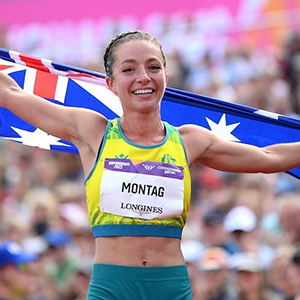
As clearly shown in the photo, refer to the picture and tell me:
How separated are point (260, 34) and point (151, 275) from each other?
8.71m

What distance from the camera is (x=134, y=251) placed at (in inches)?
172

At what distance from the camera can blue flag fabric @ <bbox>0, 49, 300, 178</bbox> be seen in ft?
18.7

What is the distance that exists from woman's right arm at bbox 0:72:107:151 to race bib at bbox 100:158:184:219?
0.24m

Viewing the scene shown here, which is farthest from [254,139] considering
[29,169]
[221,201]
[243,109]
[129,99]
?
[29,169]

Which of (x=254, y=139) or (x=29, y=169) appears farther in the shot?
(x=29, y=169)

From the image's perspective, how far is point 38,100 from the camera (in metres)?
4.65

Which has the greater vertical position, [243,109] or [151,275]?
[243,109]

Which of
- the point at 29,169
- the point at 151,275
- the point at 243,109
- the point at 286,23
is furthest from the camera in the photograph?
the point at 29,169

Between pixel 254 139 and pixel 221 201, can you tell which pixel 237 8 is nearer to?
pixel 221 201

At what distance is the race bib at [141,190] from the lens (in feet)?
14.5

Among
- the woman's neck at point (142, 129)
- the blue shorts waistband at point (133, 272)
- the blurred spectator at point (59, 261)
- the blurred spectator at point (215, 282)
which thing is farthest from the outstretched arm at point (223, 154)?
the blurred spectator at point (59, 261)

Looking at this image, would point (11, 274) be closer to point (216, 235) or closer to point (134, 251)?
point (216, 235)

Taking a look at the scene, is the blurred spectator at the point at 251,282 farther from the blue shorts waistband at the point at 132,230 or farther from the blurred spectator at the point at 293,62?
the blurred spectator at the point at 293,62

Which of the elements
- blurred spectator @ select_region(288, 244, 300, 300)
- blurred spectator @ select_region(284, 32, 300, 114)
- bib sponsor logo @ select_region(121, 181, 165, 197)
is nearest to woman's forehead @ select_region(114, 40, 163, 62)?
bib sponsor logo @ select_region(121, 181, 165, 197)
